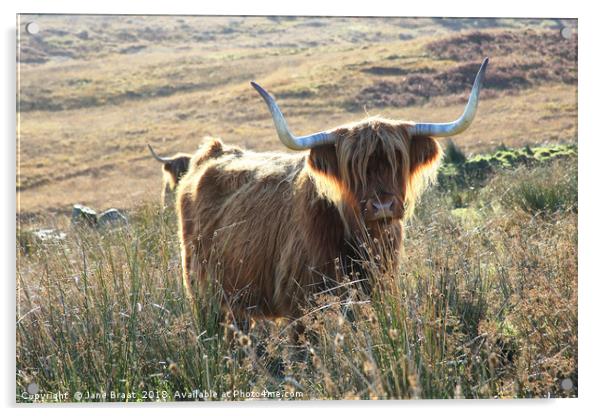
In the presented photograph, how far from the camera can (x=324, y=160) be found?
15.5 ft

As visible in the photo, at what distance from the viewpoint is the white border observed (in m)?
4.52

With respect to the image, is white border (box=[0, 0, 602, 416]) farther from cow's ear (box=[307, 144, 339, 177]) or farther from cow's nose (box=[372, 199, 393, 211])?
cow's nose (box=[372, 199, 393, 211])

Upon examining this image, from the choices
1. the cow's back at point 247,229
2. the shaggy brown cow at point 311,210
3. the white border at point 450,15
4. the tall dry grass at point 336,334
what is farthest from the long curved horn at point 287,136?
the white border at point 450,15

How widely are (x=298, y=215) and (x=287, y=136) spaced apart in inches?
26.1

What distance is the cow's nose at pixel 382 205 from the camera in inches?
173

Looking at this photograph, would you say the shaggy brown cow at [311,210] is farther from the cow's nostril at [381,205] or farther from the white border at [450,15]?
the white border at [450,15]

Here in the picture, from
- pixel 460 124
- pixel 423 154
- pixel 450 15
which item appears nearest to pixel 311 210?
pixel 423 154

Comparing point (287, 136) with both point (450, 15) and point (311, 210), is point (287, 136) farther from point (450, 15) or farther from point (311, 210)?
point (450, 15)

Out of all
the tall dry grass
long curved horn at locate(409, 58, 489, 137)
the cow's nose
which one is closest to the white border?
the tall dry grass

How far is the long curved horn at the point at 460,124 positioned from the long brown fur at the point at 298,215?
8 cm

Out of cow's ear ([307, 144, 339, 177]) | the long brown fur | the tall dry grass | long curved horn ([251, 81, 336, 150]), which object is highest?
long curved horn ([251, 81, 336, 150])

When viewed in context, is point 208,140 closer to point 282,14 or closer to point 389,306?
point 282,14
